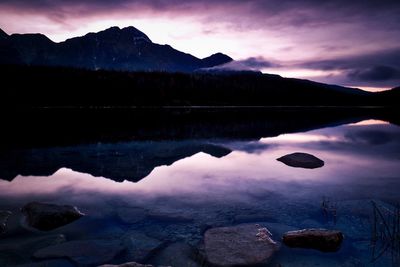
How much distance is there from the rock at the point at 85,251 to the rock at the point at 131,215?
70.4 inches

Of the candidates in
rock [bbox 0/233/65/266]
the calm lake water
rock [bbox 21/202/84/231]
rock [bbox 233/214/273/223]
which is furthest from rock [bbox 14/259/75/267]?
rock [bbox 233/214/273/223]

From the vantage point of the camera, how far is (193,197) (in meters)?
13.4

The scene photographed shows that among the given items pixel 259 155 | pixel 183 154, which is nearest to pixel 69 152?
pixel 183 154

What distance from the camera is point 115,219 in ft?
34.5

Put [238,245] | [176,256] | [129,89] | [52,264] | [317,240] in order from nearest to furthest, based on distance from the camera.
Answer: [52,264], [176,256], [238,245], [317,240], [129,89]

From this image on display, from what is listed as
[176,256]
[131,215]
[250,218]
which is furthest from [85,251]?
[250,218]

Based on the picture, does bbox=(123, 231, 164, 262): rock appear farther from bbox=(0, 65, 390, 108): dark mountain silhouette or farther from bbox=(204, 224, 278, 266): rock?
bbox=(0, 65, 390, 108): dark mountain silhouette

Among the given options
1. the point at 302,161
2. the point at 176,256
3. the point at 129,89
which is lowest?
the point at 176,256

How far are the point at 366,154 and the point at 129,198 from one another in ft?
71.9

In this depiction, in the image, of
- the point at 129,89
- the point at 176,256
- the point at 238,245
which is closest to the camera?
the point at 176,256

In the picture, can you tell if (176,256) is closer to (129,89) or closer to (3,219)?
(3,219)

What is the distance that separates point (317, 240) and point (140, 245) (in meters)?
4.45

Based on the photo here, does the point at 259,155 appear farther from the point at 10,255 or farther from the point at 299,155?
the point at 10,255

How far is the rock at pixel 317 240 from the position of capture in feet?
27.6
